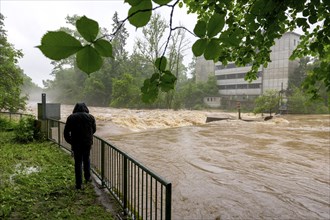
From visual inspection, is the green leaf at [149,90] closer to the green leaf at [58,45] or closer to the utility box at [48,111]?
the green leaf at [58,45]

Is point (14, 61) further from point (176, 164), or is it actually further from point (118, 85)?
point (118, 85)

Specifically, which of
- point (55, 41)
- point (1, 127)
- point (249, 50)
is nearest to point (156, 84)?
point (55, 41)

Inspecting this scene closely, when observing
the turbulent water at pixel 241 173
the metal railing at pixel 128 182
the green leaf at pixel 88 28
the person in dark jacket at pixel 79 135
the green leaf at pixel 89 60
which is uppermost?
the green leaf at pixel 88 28

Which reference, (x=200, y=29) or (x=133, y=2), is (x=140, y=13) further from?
(x=200, y=29)

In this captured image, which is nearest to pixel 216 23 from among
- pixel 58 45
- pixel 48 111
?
pixel 58 45

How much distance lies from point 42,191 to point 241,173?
670 cm

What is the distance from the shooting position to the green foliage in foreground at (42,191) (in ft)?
15.7

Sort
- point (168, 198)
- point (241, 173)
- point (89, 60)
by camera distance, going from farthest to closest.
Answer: point (241, 173), point (168, 198), point (89, 60)

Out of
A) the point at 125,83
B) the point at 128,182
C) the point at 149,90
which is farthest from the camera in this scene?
the point at 125,83

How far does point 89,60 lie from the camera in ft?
2.59

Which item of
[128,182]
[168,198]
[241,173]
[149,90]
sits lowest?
[241,173]

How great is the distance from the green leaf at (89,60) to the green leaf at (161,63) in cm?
43

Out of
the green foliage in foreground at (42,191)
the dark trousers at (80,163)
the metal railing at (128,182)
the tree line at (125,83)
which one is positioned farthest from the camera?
the tree line at (125,83)

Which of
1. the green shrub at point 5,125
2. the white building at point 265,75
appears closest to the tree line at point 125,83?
the white building at point 265,75
